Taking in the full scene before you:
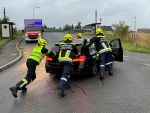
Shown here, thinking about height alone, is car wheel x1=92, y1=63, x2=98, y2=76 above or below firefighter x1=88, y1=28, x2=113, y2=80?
below

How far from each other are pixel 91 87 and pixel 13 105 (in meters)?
3.15

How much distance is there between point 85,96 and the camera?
32.4 ft

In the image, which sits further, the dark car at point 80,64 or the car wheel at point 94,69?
the car wheel at point 94,69

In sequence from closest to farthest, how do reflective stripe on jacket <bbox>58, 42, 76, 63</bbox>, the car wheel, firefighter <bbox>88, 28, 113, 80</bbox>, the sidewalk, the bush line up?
reflective stripe on jacket <bbox>58, 42, 76, 63</bbox>, firefighter <bbox>88, 28, 113, 80</bbox>, the car wheel, the sidewalk, the bush

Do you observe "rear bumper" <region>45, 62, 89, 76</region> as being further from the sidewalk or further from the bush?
the bush

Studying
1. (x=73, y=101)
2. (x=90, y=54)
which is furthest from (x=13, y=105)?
(x=90, y=54)

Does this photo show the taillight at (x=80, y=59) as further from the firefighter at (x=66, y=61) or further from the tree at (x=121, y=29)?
the tree at (x=121, y=29)

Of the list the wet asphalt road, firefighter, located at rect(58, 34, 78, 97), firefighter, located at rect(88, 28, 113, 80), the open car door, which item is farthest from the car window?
firefighter, located at rect(58, 34, 78, 97)

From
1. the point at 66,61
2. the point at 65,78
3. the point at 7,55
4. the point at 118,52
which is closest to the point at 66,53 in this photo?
the point at 66,61

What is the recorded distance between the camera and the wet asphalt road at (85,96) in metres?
8.41

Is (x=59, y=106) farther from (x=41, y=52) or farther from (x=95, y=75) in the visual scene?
(x=95, y=75)

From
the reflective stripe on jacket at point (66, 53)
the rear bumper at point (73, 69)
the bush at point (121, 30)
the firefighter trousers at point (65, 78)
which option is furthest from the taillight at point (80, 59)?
the bush at point (121, 30)

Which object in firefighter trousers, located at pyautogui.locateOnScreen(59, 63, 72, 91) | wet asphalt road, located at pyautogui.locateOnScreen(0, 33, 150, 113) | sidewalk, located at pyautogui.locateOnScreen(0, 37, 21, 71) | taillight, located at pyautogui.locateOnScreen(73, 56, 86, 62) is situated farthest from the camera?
sidewalk, located at pyautogui.locateOnScreen(0, 37, 21, 71)

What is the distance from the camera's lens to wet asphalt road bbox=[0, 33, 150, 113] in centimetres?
841
